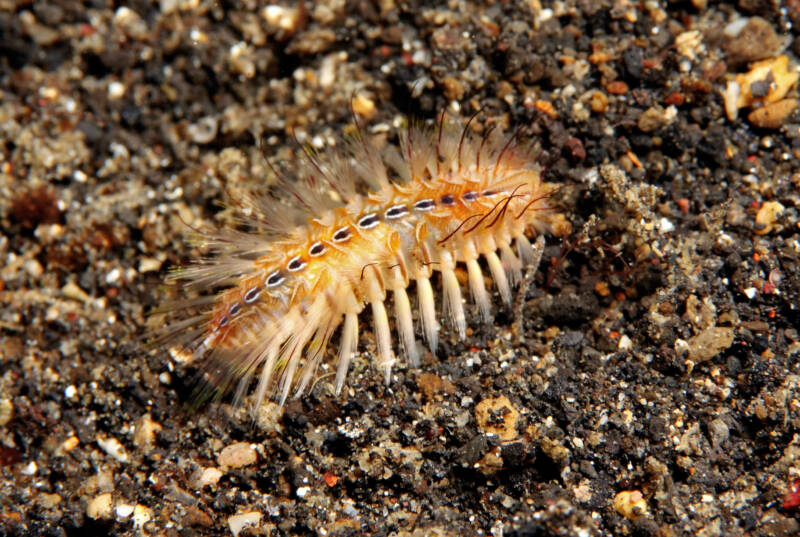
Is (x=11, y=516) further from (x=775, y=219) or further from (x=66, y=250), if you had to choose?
(x=775, y=219)

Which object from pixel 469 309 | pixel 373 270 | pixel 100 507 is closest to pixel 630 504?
pixel 469 309

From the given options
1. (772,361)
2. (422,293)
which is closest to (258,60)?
(422,293)

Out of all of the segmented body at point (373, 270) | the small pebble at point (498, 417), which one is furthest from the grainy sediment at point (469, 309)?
the segmented body at point (373, 270)

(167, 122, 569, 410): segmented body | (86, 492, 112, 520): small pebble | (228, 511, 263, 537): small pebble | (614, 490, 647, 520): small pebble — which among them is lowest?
(614, 490, 647, 520): small pebble

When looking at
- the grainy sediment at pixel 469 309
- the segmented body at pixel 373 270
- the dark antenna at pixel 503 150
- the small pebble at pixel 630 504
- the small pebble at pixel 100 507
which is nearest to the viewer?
the small pebble at pixel 630 504

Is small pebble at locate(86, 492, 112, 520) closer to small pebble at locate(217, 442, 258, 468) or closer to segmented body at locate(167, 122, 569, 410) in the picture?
small pebble at locate(217, 442, 258, 468)

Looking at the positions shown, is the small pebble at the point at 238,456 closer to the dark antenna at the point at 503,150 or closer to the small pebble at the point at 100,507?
the small pebble at the point at 100,507

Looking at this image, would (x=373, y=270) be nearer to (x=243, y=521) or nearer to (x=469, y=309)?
(x=469, y=309)

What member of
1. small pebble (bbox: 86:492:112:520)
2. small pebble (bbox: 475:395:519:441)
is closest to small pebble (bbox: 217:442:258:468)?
small pebble (bbox: 86:492:112:520)
